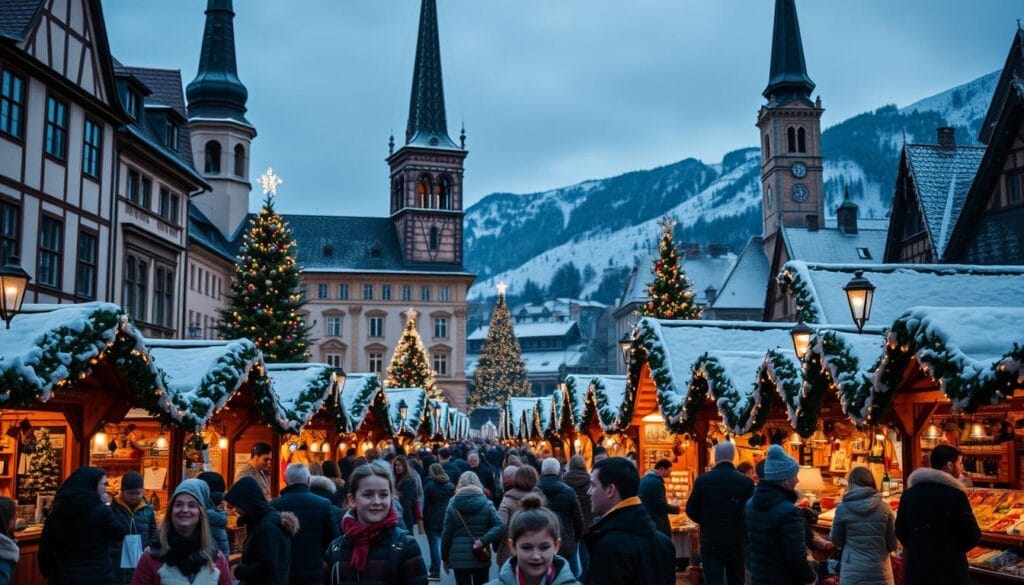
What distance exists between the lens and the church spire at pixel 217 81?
77.6 metres

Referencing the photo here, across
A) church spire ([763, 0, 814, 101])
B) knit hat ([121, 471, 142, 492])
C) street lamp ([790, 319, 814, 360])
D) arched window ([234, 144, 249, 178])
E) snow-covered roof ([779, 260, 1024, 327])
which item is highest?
church spire ([763, 0, 814, 101])

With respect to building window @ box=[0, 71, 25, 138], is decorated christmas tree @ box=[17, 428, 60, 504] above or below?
below

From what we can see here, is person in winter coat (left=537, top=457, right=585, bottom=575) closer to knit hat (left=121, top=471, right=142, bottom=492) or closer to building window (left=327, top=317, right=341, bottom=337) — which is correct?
knit hat (left=121, top=471, right=142, bottom=492)

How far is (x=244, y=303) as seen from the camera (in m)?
43.5

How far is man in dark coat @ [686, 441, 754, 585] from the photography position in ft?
34.7

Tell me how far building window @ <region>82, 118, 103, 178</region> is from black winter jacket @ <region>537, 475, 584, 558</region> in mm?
22779

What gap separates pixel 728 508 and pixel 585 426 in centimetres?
1595

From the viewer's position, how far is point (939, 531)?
8.35m

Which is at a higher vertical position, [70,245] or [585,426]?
[70,245]

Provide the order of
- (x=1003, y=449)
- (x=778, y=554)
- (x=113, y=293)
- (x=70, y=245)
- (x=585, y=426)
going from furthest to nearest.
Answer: (x=113, y=293) → (x=70, y=245) → (x=585, y=426) → (x=1003, y=449) → (x=778, y=554)

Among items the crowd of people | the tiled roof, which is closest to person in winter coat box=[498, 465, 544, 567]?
the crowd of people

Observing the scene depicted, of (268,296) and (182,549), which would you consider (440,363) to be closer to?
(268,296)

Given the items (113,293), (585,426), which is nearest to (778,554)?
(585,426)

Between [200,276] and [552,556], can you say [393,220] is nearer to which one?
[200,276]
